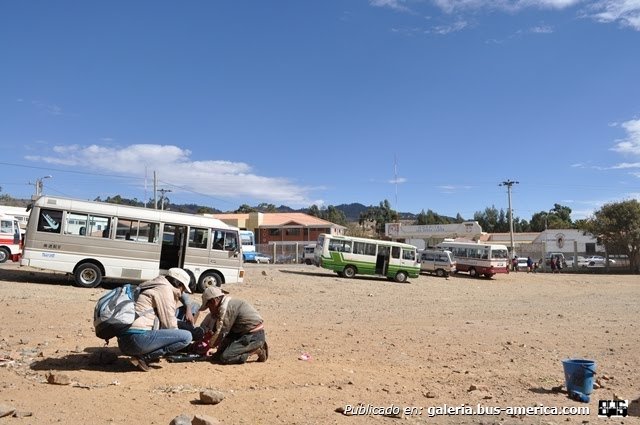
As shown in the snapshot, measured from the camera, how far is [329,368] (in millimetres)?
7668

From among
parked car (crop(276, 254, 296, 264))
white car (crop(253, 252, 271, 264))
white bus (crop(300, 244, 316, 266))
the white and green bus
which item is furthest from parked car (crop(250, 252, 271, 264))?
the white and green bus

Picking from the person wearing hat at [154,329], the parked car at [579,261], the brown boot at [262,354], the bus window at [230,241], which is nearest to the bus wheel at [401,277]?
the bus window at [230,241]

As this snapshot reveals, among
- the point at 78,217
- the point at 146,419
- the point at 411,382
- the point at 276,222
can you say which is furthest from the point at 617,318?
the point at 276,222

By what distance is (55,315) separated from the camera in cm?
1124

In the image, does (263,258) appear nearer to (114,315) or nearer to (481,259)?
(481,259)

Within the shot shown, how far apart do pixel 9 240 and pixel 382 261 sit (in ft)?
64.2

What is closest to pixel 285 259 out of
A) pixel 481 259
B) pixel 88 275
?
pixel 481 259

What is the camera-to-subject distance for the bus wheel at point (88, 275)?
1648 cm

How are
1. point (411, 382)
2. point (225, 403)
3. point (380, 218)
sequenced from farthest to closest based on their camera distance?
point (380, 218) < point (411, 382) < point (225, 403)

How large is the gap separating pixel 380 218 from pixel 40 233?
9266cm

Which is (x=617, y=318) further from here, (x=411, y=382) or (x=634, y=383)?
(x=411, y=382)

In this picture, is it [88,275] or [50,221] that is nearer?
[50,221]

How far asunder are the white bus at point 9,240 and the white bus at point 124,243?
1207 centimetres

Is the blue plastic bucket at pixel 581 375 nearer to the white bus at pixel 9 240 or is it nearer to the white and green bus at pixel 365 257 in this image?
the white and green bus at pixel 365 257
